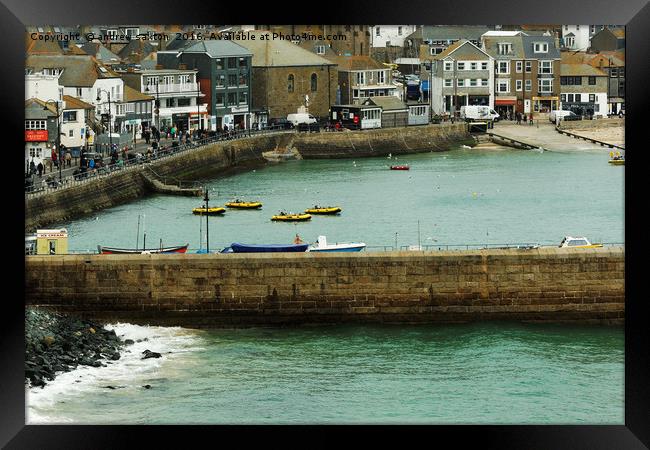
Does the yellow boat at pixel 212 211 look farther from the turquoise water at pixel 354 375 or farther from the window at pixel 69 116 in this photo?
the window at pixel 69 116

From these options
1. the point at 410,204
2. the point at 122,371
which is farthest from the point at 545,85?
the point at 122,371

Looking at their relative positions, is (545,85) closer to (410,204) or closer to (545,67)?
(545,67)

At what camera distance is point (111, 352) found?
12.4m

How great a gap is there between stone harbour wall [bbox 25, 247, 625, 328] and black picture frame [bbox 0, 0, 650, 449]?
574cm

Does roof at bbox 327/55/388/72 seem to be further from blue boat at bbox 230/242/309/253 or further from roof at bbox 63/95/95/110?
blue boat at bbox 230/242/309/253

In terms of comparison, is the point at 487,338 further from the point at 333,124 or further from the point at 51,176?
the point at 333,124

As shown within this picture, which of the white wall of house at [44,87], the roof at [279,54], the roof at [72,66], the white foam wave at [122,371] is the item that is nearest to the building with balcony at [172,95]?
the roof at [72,66]

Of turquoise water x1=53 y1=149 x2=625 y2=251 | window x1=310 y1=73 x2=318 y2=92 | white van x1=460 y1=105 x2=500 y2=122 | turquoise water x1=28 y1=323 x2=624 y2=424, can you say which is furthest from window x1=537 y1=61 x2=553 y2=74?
turquoise water x1=28 y1=323 x2=624 y2=424

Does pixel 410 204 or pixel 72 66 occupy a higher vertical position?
pixel 72 66

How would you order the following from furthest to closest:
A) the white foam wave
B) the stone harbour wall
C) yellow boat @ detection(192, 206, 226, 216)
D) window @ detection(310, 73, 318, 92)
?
window @ detection(310, 73, 318, 92) < yellow boat @ detection(192, 206, 226, 216) < the stone harbour wall < the white foam wave

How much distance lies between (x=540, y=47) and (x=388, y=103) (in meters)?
3.47

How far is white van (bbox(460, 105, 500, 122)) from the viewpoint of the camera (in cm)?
3183

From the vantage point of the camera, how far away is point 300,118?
29469mm

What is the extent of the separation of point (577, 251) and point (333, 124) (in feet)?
55.2
